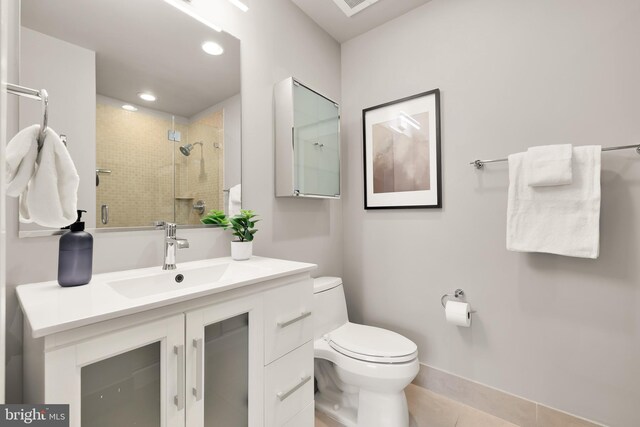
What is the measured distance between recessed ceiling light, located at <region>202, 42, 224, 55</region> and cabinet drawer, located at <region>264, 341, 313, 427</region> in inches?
56.7

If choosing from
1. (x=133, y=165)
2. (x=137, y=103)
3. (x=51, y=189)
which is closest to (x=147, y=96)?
(x=137, y=103)

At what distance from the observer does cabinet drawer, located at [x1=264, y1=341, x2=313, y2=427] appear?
3.39ft

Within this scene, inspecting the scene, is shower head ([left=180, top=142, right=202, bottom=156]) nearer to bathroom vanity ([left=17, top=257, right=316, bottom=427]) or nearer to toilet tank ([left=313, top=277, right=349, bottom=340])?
bathroom vanity ([left=17, top=257, right=316, bottom=427])

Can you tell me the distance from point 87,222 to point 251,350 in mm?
743

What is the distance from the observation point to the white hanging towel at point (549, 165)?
1269mm

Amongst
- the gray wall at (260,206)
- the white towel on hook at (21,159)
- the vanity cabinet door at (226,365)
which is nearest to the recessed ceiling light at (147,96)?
the gray wall at (260,206)

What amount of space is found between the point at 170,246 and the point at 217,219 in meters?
0.30

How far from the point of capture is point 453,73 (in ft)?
5.54

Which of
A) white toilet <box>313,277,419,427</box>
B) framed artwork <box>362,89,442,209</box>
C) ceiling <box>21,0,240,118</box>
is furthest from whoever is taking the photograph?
framed artwork <box>362,89,442,209</box>

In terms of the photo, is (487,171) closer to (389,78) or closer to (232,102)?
(389,78)

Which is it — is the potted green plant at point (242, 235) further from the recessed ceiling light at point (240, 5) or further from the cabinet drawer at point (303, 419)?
the recessed ceiling light at point (240, 5)

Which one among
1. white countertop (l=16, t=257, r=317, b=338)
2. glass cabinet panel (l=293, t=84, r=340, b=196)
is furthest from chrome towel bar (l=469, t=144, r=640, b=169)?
white countertop (l=16, t=257, r=317, b=338)

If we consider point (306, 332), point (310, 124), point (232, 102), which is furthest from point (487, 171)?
point (232, 102)

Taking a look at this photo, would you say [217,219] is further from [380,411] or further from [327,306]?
[380,411]
